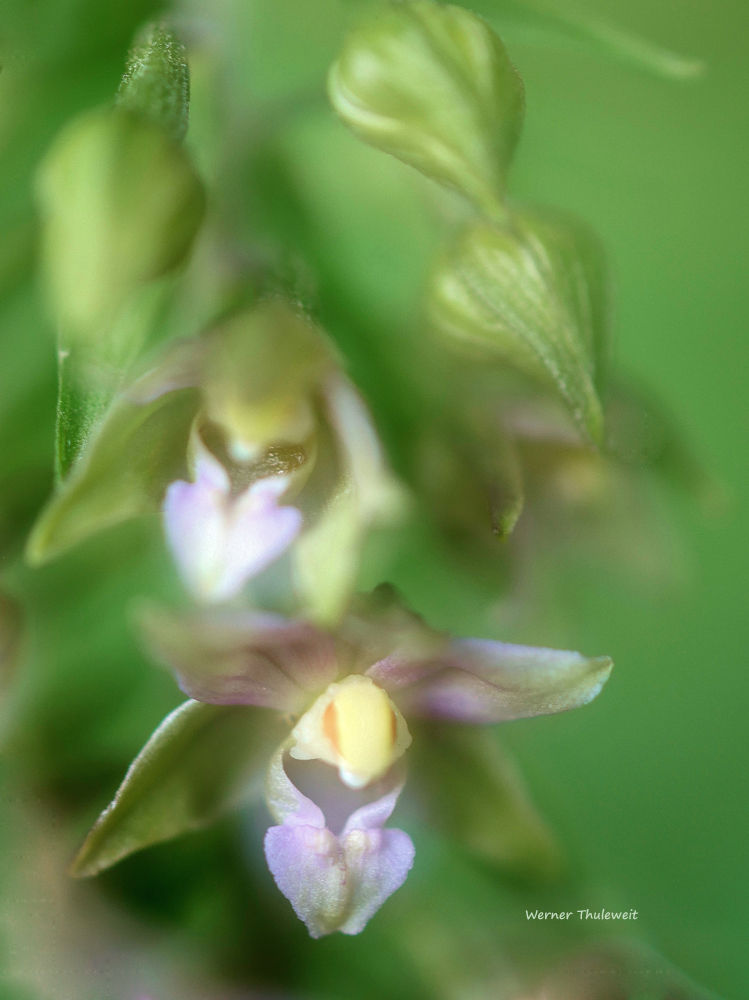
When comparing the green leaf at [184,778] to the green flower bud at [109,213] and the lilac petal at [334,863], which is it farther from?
the green flower bud at [109,213]

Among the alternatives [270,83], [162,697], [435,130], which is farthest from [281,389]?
[270,83]

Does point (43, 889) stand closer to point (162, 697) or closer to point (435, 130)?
point (162, 697)

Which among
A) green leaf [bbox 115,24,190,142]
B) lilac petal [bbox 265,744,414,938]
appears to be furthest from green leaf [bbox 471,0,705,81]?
lilac petal [bbox 265,744,414,938]

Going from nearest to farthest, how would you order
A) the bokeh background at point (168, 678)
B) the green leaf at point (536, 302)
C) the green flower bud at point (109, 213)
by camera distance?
the green flower bud at point (109, 213) < the green leaf at point (536, 302) < the bokeh background at point (168, 678)

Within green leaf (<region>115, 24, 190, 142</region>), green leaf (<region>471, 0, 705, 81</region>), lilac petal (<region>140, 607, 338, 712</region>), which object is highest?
green leaf (<region>115, 24, 190, 142</region>)

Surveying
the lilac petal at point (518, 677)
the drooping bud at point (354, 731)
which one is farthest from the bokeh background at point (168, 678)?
the lilac petal at point (518, 677)

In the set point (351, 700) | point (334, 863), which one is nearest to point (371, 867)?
point (334, 863)

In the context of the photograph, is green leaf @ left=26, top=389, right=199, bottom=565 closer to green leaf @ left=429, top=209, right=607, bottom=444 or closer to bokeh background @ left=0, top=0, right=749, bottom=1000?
bokeh background @ left=0, top=0, right=749, bottom=1000
